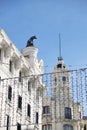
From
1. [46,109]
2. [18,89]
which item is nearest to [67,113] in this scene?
[46,109]

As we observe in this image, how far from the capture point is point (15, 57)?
40406 mm

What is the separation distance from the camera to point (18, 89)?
40156 mm

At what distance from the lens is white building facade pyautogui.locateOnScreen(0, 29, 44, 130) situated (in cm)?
3694

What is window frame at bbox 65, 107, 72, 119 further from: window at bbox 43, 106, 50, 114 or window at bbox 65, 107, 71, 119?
window at bbox 43, 106, 50, 114

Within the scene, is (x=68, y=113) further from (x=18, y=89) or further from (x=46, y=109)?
(x=18, y=89)

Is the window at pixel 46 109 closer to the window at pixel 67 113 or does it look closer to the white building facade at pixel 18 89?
the window at pixel 67 113

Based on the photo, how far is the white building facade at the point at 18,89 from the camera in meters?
36.9

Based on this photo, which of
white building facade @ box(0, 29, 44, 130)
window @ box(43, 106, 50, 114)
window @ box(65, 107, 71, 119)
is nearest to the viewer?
white building facade @ box(0, 29, 44, 130)

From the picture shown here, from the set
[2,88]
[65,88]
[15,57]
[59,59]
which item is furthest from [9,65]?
[59,59]

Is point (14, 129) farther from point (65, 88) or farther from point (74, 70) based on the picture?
point (65, 88)

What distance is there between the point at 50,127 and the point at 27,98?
1604 centimetres

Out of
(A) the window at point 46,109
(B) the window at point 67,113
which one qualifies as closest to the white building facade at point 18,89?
(A) the window at point 46,109

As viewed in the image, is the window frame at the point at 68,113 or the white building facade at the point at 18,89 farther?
the window frame at the point at 68,113

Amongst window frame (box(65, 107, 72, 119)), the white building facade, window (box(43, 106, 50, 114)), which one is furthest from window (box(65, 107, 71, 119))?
the white building facade
